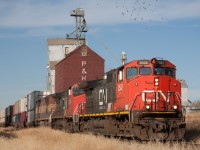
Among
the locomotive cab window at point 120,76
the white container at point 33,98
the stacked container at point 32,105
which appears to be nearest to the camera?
the locomotive cab window at point 120,76

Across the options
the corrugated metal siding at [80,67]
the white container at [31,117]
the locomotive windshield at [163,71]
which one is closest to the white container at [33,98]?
the white container at [31,117]

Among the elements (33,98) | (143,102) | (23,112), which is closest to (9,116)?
(23,112)

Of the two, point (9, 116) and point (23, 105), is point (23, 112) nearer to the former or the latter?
point (23, 105)

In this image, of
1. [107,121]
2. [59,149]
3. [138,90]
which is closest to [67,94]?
[107,121]

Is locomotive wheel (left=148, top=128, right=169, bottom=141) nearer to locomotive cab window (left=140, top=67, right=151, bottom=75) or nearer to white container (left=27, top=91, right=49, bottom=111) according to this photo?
locomotive cab window (left=140, top=67, right=151, bottom=75)

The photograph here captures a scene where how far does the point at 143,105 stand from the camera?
16734mm

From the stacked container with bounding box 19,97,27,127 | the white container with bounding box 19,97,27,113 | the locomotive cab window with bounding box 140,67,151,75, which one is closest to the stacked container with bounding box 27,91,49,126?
the stacked container with bounding box 19,97,27,127

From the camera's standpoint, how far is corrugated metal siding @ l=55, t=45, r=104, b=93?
191 ft

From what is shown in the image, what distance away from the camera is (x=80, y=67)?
58812 mm

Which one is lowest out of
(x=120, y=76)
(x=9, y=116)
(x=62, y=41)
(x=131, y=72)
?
(x=9, y=116)

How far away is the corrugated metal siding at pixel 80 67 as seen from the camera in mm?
58281

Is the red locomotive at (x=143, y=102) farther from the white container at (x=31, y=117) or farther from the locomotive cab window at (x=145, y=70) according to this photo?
the white container at (x=31, y=117)

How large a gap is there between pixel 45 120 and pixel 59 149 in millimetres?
23383

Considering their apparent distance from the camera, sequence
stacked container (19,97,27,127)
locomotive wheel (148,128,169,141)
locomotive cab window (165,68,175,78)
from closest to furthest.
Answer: locomotive wheel (148,128,169,141)
locomotive cab window (165,68,175,78)
stacked container (19,97,27,127)
